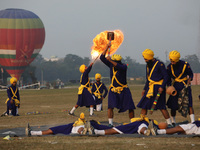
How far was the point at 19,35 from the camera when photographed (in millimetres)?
89500

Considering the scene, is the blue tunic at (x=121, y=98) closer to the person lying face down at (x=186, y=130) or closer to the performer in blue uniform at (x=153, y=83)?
the performer in blue uniform at (x=153, y=83)

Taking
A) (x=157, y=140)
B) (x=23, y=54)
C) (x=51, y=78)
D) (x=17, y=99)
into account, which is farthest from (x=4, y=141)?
(x=51, y=78)

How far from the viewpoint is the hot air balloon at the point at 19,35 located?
8981 centimetres

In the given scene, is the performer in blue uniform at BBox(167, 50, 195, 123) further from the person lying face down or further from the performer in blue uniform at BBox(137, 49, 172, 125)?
the person lying face down

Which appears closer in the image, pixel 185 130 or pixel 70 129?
pixel 185 130

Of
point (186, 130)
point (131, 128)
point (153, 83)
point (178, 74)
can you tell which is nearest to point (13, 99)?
point (153, 83)

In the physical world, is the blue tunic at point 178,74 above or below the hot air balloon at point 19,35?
below

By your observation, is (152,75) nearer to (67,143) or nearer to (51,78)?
(67,143)

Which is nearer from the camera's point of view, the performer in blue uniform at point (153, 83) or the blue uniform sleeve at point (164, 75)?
the blue uniform sleeve at point (164, 75)

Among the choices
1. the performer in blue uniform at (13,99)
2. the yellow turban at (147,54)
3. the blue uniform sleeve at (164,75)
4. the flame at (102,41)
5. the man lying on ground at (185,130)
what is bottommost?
the man lying on ground at (185,130)

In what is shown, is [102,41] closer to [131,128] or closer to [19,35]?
[131,128]

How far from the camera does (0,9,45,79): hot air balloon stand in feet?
295

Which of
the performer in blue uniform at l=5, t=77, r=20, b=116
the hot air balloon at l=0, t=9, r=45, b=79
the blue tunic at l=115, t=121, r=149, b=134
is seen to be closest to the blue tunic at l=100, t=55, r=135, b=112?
the blue tunic at l=115, t=121, r=149, b=134

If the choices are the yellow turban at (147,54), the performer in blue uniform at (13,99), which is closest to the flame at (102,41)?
the yellow turban at (147,54)
